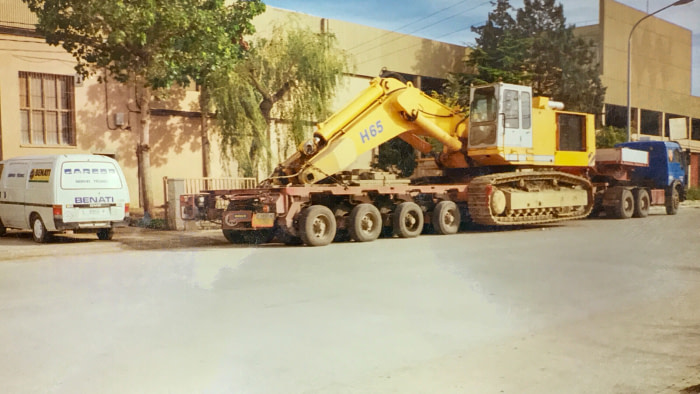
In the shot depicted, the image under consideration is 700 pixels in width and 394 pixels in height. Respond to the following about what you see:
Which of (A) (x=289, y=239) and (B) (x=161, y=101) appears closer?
(A) (x=289, y=239)

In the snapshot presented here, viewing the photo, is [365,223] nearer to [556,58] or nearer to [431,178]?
[431,178]

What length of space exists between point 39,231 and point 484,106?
11.3m

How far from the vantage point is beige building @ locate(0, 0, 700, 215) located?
2259 centimetres

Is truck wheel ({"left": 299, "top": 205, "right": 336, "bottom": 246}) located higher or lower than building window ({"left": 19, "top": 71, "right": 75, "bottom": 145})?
lower

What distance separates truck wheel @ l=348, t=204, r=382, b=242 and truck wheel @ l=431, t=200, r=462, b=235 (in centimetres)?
197

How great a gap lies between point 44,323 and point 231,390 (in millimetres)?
3242

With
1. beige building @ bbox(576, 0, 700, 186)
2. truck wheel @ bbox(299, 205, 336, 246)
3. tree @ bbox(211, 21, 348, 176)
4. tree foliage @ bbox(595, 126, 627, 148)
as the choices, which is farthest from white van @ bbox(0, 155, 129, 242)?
tree foliage @ bbox(595, 126, 627, 148)

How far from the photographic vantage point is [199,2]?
66.5 ft

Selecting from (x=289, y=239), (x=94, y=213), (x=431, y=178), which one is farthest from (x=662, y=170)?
(x=94, y=213)

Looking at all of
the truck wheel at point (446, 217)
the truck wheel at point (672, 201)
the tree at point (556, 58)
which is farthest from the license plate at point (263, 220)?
the tree at point (556, 58)

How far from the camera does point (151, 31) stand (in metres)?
19.1

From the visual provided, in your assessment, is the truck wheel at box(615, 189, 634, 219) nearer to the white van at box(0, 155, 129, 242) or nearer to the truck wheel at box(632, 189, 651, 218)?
the truck wheel at box(632, 189, 651, 218)

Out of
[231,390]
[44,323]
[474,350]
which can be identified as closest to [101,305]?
[44,323]

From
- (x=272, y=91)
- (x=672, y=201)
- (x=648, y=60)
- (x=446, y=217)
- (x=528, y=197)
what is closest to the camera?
(x=446, y=217)
